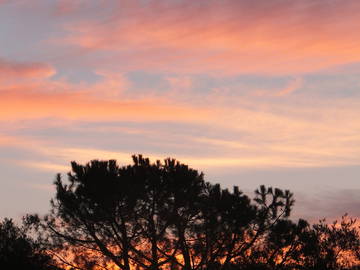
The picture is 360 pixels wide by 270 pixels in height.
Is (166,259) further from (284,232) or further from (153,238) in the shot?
(284,232)

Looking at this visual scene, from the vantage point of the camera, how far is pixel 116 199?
123ft

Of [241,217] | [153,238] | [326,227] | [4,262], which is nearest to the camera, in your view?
[4,262]

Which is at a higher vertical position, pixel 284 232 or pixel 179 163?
pixel 179 163

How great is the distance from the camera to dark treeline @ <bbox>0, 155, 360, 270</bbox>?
37.5 m

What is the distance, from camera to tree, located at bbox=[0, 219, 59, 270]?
3438 cm

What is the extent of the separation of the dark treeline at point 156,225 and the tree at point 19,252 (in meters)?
0.06

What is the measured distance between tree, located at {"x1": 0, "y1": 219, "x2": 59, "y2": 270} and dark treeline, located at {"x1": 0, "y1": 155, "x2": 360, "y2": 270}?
0.20 ft

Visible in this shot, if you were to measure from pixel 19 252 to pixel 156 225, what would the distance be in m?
7.56

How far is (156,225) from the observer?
3744cm

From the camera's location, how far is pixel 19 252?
3525 centimetres

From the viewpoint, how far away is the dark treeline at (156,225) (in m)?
37.5

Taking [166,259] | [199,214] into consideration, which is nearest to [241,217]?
[199,214]

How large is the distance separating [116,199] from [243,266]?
8.57 m

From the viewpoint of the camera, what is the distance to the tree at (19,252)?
3438 cm
